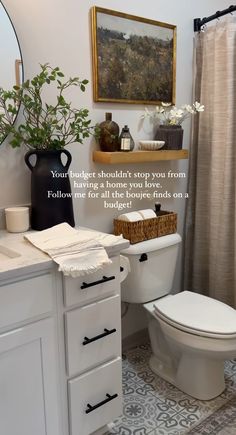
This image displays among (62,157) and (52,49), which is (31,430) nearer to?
(62,157)

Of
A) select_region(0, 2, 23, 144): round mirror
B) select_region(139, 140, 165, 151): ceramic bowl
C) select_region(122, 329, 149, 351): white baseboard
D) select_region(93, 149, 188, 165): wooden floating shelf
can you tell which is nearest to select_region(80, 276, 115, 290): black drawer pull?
select_region(93, 149, 188, 165): wooden floating shelf

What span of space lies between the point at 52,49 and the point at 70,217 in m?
0.74

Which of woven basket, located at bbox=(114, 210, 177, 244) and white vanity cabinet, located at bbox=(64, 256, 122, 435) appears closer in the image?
white vanity cabinet, located at bbox=(64, 256, 122, 435)

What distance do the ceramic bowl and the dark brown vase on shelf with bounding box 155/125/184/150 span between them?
5cm

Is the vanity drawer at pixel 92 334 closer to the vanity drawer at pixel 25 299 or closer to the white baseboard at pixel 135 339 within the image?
the vanity drawer at pixel 25 299

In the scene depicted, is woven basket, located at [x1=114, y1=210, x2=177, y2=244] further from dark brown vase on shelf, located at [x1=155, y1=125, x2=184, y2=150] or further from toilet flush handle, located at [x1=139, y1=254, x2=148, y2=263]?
dark brown vase on shelf, located at [x1=155, y1=125, x2=184, y2=150]

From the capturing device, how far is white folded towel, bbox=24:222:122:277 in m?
1.14

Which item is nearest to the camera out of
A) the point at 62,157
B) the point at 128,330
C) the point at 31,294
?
the point at 31,294

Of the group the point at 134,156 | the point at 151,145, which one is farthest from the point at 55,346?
the point at 151,145

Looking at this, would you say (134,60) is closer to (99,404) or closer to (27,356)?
(27,356)

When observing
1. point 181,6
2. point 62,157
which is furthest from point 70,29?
point 181,6

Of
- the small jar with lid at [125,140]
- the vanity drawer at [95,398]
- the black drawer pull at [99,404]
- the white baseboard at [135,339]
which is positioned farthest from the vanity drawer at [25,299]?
the white baseboard at [135,339]

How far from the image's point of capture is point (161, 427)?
155 centimetres

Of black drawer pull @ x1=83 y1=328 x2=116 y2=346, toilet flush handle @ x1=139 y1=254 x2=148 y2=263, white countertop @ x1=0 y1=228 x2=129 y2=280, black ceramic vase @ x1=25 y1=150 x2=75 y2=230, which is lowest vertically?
black drawer pull @ x1=83 y1=328 x2=116 y2=346
